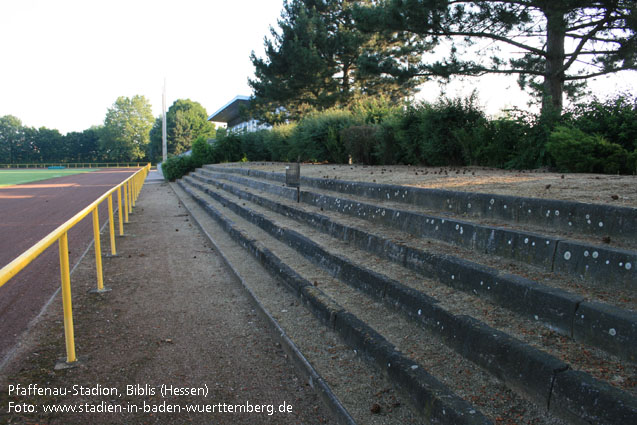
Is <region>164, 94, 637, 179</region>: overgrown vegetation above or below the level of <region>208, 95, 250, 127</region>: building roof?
below

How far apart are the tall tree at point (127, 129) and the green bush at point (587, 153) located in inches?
4078

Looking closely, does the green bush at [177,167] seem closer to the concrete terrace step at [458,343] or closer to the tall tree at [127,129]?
the concrete terrace step at [458,343]

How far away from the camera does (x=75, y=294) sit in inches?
206

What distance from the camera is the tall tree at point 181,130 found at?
95938 millimetres

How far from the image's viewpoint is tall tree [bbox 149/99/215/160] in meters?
95.9

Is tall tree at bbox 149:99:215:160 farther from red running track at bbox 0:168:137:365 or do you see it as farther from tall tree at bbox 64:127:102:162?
red running track at bbox 0:168:137:365

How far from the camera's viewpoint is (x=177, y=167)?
2812 cm

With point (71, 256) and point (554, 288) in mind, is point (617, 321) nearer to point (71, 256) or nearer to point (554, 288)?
point (554, 288)

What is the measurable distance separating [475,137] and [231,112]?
4721 centimetres

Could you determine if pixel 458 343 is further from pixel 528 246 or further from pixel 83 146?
pixel 83 146

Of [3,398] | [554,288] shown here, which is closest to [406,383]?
[554,288]

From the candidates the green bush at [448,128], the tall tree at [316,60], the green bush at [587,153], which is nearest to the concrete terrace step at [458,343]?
the green bush at [587,153]

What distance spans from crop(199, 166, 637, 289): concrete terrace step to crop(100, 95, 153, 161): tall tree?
104 m

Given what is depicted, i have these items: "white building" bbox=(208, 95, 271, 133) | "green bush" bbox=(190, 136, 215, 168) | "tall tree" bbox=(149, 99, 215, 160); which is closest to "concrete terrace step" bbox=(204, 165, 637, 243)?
"green bush" bbox=(190, 136, 215, 168)
